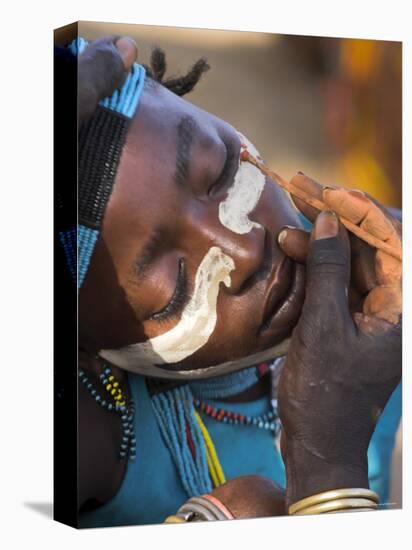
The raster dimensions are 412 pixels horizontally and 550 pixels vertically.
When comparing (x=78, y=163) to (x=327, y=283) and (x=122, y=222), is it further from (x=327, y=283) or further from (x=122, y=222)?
(x=327, y=283)

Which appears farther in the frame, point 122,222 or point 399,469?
point 399,469

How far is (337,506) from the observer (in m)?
4.86

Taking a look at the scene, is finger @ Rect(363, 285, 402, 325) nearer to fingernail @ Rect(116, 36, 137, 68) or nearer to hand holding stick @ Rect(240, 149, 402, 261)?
hand holding stick @ Rect(240, 149, 402, 261)

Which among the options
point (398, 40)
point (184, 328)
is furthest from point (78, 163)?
point (398, 40)

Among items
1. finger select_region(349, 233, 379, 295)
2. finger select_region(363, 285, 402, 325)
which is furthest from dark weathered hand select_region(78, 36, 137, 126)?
finger select_region(363, 285, 402, 325)

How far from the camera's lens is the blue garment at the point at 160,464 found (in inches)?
183

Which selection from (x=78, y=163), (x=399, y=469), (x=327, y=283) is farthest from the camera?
(x=399, y=469)

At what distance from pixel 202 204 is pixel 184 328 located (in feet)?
1.23

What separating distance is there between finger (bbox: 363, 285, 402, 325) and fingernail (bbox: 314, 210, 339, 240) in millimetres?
244

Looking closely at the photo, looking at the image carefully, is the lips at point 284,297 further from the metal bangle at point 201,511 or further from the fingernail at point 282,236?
the metal bangle at point 201,511

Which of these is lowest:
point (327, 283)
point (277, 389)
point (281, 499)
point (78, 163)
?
point (281, 499)

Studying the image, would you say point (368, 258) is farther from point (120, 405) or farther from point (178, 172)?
point (120, 405)

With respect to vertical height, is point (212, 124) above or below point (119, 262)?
above

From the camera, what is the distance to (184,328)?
461cm
